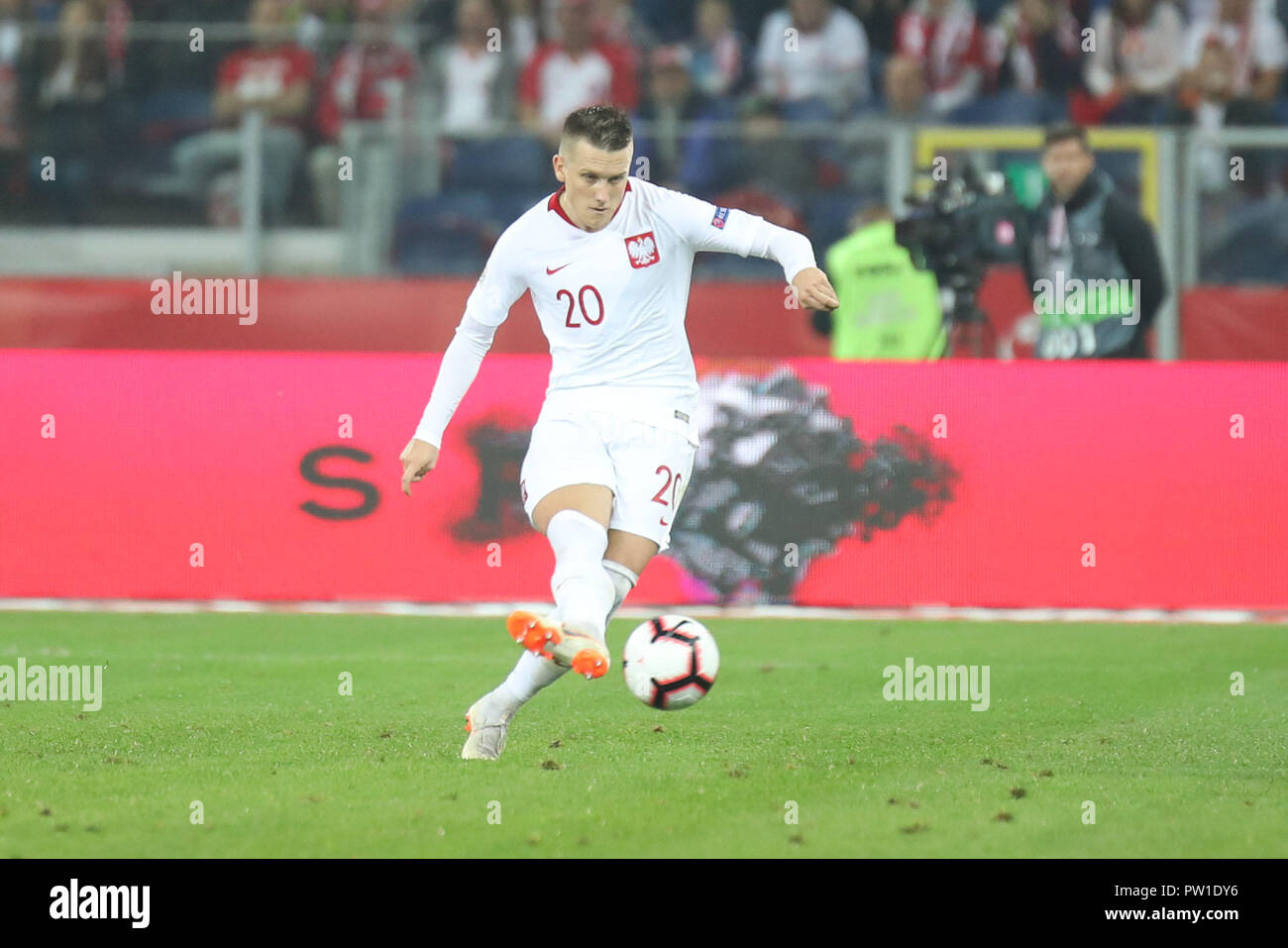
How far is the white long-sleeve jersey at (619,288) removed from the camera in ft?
23.0

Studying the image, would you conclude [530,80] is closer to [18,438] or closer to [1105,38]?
[1105,38]

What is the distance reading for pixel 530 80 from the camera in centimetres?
1611

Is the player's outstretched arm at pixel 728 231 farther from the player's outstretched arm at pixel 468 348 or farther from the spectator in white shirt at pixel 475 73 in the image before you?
the spectator in white shirt at pixel 475 73

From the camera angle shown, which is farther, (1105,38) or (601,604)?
(1105,38)

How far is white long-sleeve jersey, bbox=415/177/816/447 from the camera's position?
7.00 meters

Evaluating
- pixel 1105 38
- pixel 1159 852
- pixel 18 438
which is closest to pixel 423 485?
pixel 18 438

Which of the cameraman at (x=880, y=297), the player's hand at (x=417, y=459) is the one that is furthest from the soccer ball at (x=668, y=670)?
the cameraman at (x=880, y=297)

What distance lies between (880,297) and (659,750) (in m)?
7.11

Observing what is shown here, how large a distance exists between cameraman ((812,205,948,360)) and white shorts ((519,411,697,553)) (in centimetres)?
689

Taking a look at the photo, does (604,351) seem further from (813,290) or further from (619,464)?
(813,290)

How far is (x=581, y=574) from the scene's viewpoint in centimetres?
668

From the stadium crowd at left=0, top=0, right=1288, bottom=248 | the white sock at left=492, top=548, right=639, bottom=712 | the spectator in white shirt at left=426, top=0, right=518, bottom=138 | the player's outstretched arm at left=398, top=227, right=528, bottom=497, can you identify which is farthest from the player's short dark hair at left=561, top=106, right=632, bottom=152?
the spectator in white shirt at left=426, top=0, right=518, bottom=138
